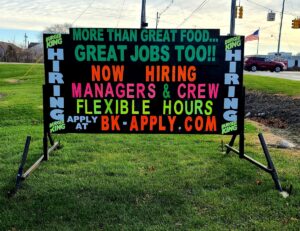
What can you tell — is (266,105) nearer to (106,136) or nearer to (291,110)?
(291,110)

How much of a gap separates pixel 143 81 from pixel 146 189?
154cm

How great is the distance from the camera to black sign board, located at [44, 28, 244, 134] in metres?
5.79

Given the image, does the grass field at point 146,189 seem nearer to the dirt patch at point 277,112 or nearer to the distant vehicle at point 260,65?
the dirt patch at point 277,112

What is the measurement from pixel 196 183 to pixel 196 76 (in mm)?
1518

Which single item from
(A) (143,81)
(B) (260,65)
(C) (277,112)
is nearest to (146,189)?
(A) (143,81)

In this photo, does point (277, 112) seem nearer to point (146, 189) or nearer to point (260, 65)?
point (146, 189)

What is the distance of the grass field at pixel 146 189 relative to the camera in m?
4.48

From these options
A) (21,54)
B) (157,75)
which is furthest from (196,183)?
(21,54)

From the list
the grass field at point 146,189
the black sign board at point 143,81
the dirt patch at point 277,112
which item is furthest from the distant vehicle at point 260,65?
the black sign board at point 143,81

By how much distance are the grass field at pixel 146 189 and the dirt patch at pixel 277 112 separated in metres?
2.15

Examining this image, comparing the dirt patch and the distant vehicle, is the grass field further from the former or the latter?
the distant vehicle

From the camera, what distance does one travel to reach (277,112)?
1244 centimetres

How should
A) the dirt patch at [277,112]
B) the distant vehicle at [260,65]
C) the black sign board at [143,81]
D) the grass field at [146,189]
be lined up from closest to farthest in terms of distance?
the grass field at [146,189], the black sign board at [143,81], the dirt patch at [277,112], the distant vehicle at [260,65]

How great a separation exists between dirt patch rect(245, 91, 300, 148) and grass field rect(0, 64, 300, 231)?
2148 mm
